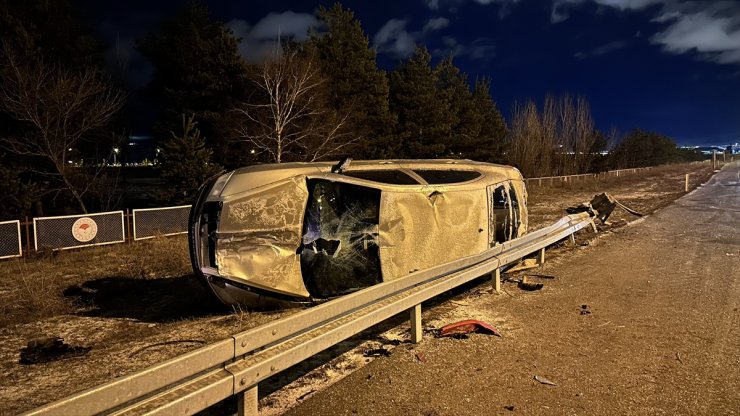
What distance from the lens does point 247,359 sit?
333cm

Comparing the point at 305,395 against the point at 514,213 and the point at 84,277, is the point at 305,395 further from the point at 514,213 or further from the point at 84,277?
the point at 84,277

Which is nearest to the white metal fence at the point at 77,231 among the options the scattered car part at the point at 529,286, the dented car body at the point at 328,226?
the dented car body at the point at 328,226

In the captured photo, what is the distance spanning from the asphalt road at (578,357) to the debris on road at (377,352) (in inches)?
3.7

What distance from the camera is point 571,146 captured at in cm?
5075

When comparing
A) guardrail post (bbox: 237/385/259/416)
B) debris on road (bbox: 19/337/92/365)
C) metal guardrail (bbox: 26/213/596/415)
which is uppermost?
metal guardrail (bbox: 26/213/596/415)

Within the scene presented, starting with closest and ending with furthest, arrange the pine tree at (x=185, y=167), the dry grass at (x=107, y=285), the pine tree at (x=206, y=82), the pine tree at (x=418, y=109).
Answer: the dry grass at (x=107, y=285), the pine tree at (x=185, y=167), the pine tree at (x=206, y=82), the pine tree at (x=418, y=109)

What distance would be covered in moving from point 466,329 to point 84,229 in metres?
11.2

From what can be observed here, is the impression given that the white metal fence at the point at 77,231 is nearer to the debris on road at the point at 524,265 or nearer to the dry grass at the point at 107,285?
the dry grass at the point at 107,285

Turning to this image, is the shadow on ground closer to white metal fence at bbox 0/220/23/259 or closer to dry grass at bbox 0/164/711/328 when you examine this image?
dry grass at bbox 0/164/711/328

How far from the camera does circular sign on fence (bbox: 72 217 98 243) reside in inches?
489

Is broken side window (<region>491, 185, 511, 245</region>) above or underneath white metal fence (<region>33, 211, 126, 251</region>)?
above

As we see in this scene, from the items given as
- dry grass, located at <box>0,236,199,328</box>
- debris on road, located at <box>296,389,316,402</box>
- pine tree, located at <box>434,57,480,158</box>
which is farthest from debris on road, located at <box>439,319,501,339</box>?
pine tree, located at <box>434,57,480,158</box>

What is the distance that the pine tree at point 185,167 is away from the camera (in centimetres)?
1802

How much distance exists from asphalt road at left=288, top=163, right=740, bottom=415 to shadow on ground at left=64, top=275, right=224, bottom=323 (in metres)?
3.05
